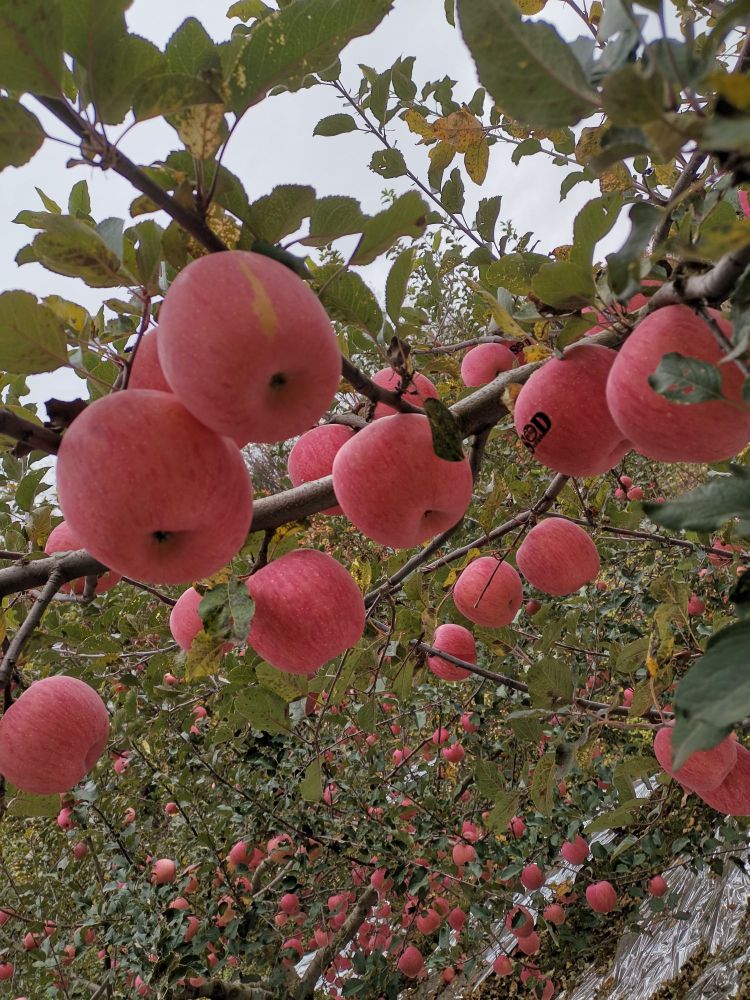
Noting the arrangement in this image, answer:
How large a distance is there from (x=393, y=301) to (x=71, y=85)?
500 mm

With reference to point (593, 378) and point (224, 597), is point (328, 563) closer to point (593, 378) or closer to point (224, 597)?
point (224, 597)

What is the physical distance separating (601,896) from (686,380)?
2.54 meters

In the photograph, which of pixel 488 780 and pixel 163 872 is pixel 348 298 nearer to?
pixel 488 780

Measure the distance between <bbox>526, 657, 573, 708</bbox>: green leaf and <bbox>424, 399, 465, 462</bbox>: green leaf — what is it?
2.44ft

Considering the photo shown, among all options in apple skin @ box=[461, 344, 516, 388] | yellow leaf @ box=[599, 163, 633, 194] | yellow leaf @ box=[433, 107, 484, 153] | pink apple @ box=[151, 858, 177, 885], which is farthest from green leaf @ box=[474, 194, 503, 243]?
pink apple @ box=[151, 858, 177, 885]

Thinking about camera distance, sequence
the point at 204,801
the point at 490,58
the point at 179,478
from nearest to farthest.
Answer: the point at 490,58 → the point at 179,478 → the point at 204,801

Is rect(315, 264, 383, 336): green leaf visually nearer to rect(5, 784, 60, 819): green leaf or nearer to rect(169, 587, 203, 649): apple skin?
rect(169, 587, 203, 649): apple skin

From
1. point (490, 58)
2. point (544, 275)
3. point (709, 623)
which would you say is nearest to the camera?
point (490, 58)

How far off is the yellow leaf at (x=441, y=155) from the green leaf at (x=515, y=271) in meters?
0.93

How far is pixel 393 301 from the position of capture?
101 cm

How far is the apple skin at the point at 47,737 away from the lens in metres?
1.16

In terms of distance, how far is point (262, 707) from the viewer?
160 centimetres

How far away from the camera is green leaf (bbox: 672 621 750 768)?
1.41ft

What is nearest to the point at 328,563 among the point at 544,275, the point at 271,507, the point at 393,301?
the point at 271,507
